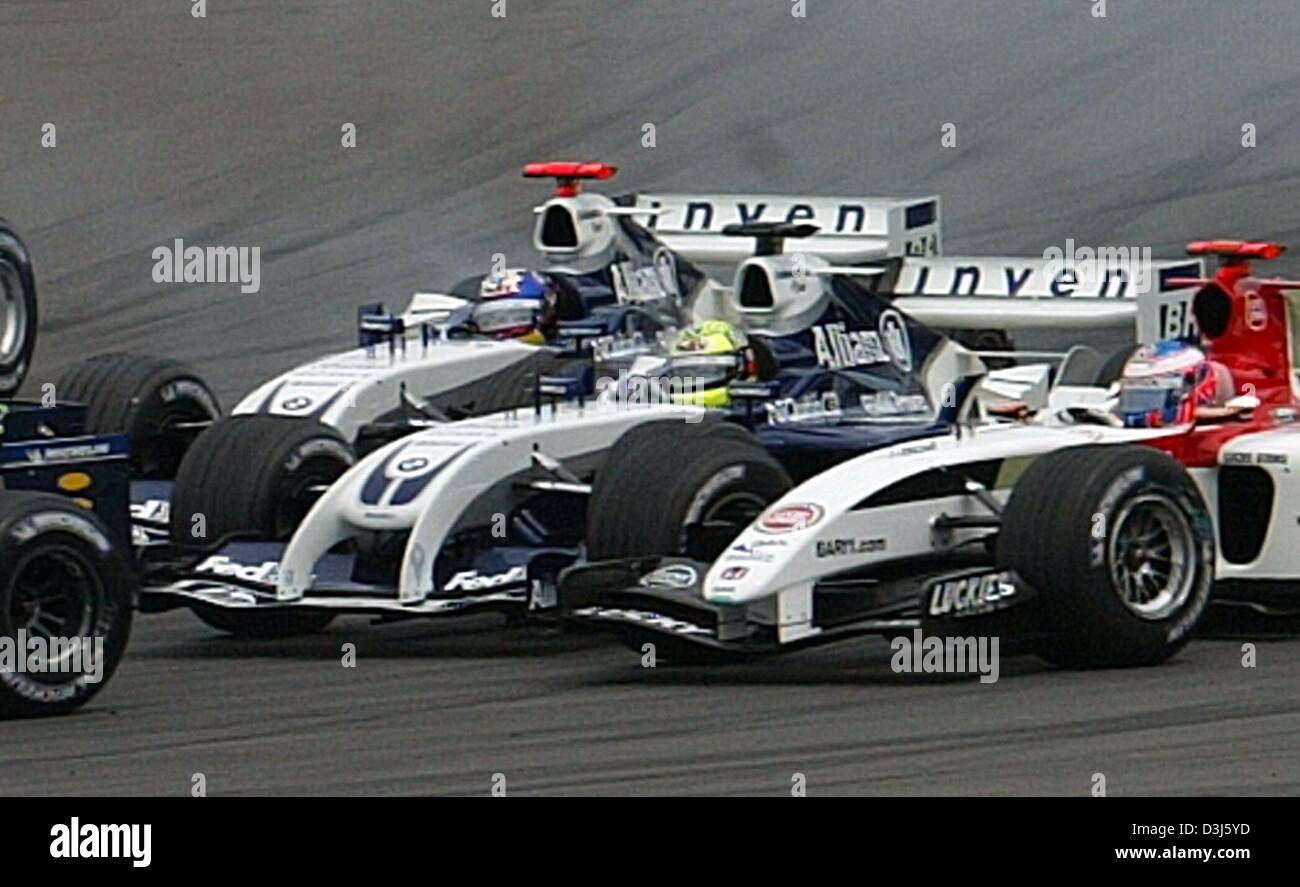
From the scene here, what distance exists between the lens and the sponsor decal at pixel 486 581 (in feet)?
40.2

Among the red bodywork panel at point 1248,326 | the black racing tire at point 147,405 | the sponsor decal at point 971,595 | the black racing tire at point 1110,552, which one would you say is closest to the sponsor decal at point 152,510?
the black racing tire at point 147,405

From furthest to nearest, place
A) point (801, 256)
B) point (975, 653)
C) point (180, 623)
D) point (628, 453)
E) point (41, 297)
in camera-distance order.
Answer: point (41, 297), point (801, 256), point (180, 623), point (628, 453), point (975, 653)

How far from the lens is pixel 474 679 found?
11773 mm

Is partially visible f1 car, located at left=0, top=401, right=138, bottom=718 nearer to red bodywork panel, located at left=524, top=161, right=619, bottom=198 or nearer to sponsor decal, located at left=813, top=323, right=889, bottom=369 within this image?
sponsor decal, located at left=813, top=323, right=889, bottom=369

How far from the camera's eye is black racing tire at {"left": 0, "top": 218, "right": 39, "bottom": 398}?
1124 centimetres

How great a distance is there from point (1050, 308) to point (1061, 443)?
3.22 m

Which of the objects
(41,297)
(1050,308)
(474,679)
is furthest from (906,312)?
(41,297)

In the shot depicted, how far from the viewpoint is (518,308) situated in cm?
1522

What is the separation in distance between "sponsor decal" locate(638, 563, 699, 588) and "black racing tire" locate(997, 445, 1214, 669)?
1.01 m

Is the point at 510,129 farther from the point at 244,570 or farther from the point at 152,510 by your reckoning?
the point at 244,570

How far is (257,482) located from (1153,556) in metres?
3.41

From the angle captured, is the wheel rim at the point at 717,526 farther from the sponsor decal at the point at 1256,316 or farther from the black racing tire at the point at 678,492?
the sponsor decal at the point at 1256,316
